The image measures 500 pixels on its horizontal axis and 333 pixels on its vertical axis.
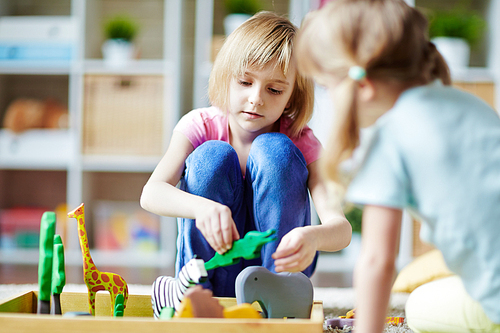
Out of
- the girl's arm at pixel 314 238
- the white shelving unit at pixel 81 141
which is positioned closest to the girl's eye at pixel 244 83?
the girl's arm at pixel 314 238

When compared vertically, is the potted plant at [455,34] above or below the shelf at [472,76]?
above

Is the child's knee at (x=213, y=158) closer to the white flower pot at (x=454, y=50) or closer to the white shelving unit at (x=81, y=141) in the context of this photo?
the white shelving unit at (x=81, y=141)

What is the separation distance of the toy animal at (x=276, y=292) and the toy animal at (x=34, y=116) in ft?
6.22

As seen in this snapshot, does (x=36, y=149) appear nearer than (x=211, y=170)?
No

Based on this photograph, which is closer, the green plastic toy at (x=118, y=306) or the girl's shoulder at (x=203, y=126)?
the green plastic toy at (x=118, y=306)

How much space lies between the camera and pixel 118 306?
2.37 ft

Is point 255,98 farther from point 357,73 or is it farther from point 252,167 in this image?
point 357,73

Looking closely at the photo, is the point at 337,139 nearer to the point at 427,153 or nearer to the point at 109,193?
the point at 427,153

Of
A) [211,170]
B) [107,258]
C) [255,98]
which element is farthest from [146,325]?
[107,258]

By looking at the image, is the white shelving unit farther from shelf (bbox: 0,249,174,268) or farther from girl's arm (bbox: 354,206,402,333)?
girl's arm (bbox: 354,206,402,333)

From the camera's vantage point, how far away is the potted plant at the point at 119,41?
2234 millimetres

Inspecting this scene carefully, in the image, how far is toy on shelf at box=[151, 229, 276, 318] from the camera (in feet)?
2.13

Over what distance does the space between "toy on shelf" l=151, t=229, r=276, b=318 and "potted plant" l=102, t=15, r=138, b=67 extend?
1.67 meters

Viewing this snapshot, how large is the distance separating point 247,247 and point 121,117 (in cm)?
169
